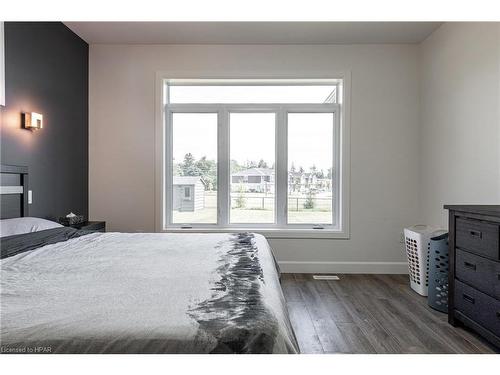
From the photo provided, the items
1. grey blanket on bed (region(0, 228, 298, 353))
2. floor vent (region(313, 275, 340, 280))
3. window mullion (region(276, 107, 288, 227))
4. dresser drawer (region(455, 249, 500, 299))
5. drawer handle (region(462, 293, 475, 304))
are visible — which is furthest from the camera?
window mullion (region(276, 107, 288, 227))

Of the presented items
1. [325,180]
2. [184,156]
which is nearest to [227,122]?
[184,156]

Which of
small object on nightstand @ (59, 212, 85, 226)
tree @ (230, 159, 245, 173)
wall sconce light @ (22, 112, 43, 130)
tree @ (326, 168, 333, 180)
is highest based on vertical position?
wall sconce light @ (22, 112, 43, 130)

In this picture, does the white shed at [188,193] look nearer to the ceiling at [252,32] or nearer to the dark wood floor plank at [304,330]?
the ceiling at [252,32]

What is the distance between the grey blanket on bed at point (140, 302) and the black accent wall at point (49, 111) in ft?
3.76

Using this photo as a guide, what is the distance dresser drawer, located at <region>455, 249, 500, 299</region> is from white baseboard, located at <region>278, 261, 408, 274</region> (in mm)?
1518

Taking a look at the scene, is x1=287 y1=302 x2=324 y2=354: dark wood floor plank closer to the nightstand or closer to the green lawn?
the green lawn

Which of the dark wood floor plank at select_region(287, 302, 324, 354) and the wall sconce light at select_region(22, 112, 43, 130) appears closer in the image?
the dark wood floor plank at select_region(287, 302, 324, 354)

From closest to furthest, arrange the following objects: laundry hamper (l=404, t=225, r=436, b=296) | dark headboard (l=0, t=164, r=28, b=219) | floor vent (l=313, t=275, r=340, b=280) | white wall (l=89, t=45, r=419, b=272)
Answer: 1. dark headboard (l=0, t=164, r=28, b=219)
2. laundry hamper (l=404, t=225, r=436, b=296)
3. floor vent (l=313, t=275, r=340, b=280)
4. white wall (l=89, t=45, r=419, b=272)

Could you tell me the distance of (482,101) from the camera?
268 cm

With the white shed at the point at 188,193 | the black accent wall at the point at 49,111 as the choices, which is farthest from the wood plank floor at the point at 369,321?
the black accent wall at the point at 49,111

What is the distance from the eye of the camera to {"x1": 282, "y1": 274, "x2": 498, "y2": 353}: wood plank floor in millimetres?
2074

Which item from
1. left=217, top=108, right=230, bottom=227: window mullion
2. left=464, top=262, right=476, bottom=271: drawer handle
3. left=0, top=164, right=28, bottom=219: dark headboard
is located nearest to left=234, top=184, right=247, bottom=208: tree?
left=217, top=108, right=230, bottom=227: window mullion

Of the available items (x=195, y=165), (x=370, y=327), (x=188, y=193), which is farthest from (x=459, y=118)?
(x=188, y=193)

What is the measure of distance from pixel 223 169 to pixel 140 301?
2900mm
